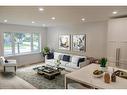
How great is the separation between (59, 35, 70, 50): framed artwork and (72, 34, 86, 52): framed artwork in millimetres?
347

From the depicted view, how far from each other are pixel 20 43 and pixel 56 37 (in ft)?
6.79

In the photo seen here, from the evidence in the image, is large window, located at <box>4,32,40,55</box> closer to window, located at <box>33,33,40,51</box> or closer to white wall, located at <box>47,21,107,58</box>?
window, located at <box>33,33,40,51</box>

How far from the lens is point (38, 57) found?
7188 millimetres

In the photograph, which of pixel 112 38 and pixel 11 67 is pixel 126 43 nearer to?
pixel 112 38

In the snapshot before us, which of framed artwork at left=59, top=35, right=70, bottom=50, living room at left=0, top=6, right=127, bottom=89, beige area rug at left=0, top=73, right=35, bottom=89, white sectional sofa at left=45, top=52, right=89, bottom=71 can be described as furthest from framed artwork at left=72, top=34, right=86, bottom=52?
beige area rug at left=0, top=73, right=35, bottom=89

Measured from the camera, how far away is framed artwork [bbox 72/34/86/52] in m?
5.68

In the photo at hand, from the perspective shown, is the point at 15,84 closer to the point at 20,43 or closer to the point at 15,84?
the point at 15,84

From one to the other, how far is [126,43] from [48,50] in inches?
172

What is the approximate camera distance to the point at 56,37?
22.9 ft

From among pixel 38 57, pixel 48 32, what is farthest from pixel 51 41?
pixel 38 57

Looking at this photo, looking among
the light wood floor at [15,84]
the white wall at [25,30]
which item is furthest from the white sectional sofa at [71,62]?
the light wood floor at [15,84]

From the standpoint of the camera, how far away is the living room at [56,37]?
338 cm

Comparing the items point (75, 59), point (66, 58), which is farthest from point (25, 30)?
point (75, 59)
